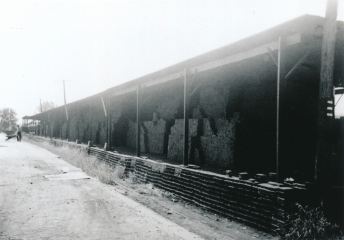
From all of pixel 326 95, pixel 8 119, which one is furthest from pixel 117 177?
pixel 8 119

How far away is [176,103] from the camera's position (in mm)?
11555

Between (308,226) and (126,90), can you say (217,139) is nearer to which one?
(308,226)

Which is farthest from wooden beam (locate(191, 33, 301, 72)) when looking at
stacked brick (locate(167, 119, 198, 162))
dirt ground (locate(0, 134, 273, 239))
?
dirt ground (locate(0, 134, 273, 239))

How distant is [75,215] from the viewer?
18.6 ft

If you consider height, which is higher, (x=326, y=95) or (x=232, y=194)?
(x=326, y=95)

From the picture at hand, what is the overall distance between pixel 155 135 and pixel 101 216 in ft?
24.3

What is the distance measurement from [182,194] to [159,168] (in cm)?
152

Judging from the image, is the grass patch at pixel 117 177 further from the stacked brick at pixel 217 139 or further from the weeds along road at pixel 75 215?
the stacked brick at pixel 217 139

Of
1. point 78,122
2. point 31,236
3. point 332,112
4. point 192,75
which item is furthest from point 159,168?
point 78,122

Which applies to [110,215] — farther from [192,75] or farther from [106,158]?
[106,158]

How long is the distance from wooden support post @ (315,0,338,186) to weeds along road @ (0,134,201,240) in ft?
7.54

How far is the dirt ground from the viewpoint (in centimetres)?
470

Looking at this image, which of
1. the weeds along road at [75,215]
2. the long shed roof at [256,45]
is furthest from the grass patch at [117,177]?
the long shed roof at [256,45]

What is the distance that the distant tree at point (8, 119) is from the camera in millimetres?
88500
